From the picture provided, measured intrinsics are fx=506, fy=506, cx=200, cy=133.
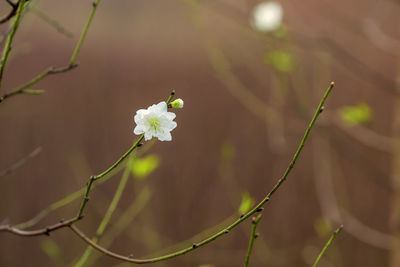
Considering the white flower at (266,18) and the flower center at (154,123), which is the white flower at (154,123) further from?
the white flower at (266,18)

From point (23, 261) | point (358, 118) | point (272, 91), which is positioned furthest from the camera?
point (272, 91)

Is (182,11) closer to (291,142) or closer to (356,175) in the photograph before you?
(291,142)

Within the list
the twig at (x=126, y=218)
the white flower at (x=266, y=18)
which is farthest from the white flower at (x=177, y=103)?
the twig at (x=126, y=218)

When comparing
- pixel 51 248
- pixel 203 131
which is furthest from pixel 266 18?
pixel 51 248

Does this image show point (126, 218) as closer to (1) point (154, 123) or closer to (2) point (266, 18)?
(2) point (266, 18)

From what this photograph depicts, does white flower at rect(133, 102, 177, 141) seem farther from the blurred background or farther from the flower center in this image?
the blurred background

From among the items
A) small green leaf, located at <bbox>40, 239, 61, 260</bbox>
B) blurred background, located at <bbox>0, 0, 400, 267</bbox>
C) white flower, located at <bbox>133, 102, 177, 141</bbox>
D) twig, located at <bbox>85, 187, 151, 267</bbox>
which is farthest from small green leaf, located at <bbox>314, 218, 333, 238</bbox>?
white flower, located at <bbox>133, 102, 177, 141</bbox>

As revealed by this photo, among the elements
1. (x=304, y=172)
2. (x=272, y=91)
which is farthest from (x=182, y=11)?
(x=304, y=172)
